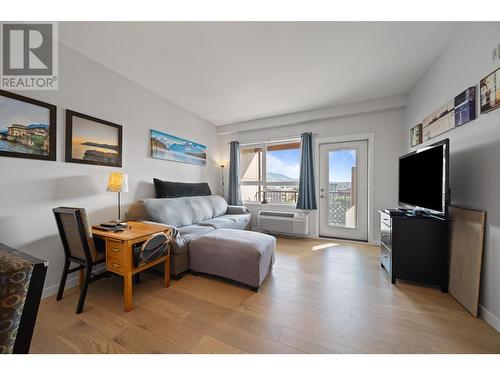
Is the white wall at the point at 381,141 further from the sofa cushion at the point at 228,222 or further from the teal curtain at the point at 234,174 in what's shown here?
the sofa cushion at the point at 228,222

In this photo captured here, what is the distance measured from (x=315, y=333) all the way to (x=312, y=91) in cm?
298

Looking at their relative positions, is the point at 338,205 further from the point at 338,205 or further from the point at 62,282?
the point at 62,282

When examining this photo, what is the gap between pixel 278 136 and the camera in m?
4.00

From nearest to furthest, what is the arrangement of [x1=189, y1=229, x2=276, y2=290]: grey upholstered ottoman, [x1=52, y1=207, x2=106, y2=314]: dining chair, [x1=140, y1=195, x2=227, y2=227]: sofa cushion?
[x1=52, y1=207, x2=106, y2=314]: dining chair → [x1=189, y1=229, x2=276, y2=290]: grey upholstered ottoman → [x1=140, y1=195, x2=227, y2=227]: sofa cushion

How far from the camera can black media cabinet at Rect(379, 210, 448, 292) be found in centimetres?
179

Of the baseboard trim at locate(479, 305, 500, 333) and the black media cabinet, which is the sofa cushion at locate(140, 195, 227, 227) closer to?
the black media cabinet

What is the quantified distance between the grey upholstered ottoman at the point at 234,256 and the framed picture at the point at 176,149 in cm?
166

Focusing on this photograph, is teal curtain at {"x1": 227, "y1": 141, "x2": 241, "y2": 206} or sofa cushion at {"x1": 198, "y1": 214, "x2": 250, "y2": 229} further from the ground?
teal curtain at {"x1": 227, "y1": 141, "x2": 241, "y2": 206}

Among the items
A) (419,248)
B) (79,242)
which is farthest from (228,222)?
(419,248)

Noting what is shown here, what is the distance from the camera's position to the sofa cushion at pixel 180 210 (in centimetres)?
238

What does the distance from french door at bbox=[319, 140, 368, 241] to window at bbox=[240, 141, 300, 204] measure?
1.88 ft

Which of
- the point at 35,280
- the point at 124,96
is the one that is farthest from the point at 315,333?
the point at 124,96

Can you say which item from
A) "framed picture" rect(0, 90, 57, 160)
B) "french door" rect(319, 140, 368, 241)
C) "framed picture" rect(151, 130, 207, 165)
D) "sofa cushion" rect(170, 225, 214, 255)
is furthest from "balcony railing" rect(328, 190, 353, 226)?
"framed picture" rect(0, 90, 57, 160)
